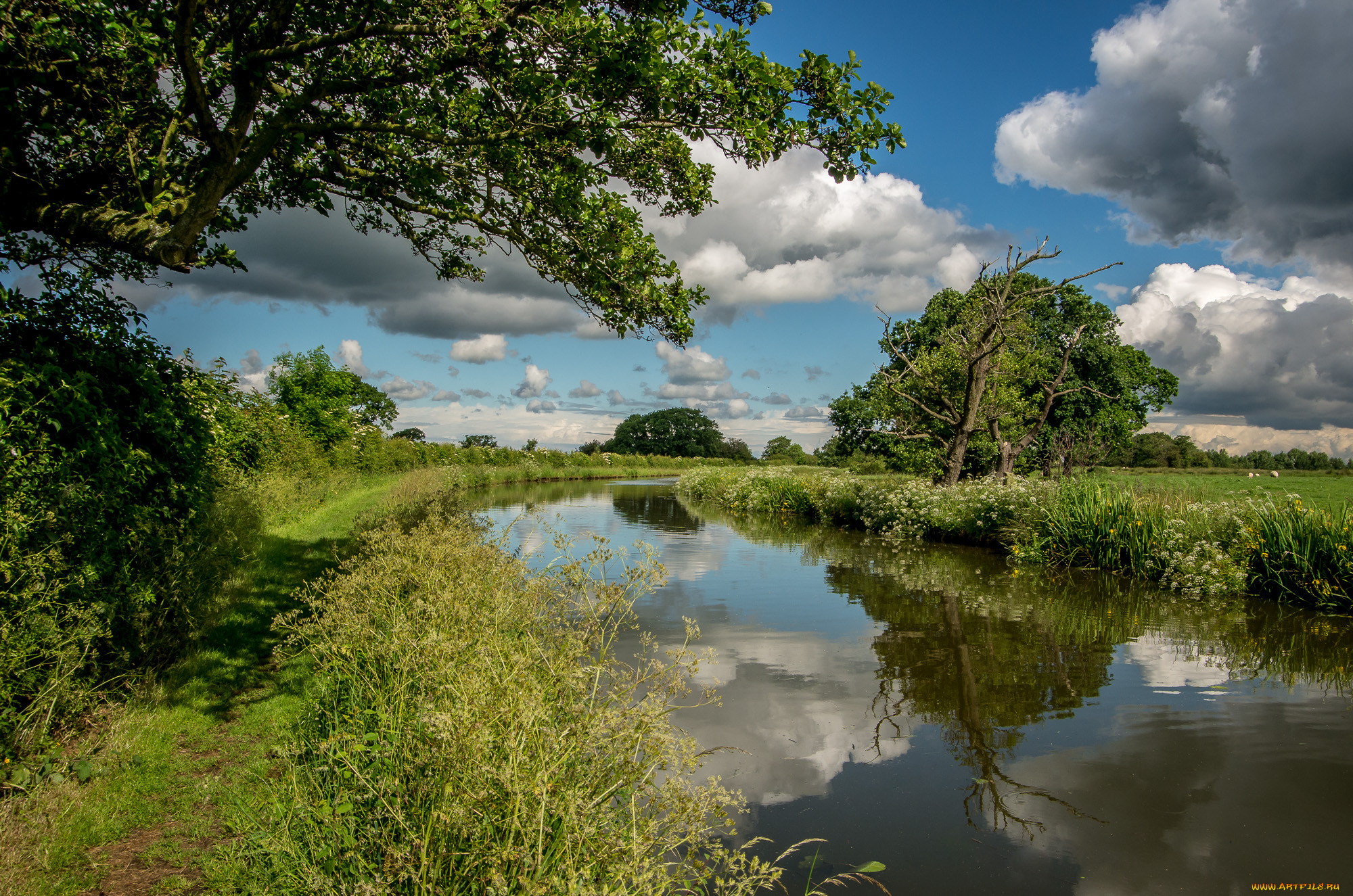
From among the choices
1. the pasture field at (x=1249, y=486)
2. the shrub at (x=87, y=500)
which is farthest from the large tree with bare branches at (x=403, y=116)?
the pasture field at (x=1249, y=486)

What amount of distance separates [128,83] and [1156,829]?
381 inches

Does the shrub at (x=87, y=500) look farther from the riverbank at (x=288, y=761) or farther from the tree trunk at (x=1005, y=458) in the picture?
the tree trunk at (x=1005, y=458)

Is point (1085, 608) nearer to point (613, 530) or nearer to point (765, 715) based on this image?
point (765, 715)

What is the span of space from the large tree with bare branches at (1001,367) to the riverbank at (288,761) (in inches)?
542

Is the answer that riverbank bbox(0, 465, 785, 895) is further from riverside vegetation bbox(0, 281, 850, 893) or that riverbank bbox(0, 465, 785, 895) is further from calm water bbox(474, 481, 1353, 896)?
calm water bbox(474, 481, 1353, 896)

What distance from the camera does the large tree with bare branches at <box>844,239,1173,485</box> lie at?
17109 mm

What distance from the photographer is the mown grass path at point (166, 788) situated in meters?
3.29

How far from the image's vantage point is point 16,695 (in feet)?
13.6

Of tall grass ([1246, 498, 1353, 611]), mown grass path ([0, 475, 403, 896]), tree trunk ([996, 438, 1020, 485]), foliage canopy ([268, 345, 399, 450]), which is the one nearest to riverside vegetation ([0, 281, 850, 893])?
mown grass path ([0, 475, 403, 896])

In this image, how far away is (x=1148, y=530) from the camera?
39.8 feet

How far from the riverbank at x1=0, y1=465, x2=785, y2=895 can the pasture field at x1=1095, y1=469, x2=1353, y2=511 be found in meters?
12.4

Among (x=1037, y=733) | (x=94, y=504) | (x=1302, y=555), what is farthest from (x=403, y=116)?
(x=1302, y=555)

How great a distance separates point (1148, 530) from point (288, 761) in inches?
528

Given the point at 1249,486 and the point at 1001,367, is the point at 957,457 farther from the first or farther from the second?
the point at 1249,486
